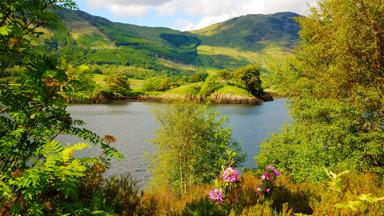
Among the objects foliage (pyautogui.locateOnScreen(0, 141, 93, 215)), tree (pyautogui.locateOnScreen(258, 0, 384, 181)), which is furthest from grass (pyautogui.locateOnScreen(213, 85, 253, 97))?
foliage (pyautogui.locateOnScreen(0, 141, 93, 215))

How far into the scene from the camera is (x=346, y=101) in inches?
870

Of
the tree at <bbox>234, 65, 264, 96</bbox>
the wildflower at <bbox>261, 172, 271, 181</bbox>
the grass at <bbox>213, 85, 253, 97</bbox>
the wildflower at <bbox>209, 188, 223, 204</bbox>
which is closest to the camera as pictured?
the wildflower at <bbox>209, 188, 223, 204</bbox>

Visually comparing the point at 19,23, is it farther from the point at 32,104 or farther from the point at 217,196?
the point at 217,196

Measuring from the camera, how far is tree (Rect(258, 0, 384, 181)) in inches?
754

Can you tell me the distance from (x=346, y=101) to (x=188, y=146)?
16.4m

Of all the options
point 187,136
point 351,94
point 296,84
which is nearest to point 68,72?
point 351,94

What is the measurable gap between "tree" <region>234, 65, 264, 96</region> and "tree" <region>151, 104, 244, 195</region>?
133m

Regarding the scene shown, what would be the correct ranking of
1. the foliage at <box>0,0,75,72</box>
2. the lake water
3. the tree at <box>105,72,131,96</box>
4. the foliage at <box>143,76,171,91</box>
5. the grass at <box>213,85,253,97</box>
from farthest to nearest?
the foliage at <box>143,76,171,91</box>
the tree at <box>105,72,131,96</box>
the grass at <box>213,85,253,97</box>
the lake water
the foliage at <box>0,0,75,72</box>

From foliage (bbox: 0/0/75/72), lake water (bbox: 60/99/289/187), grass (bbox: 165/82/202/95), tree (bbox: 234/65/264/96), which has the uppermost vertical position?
foliage (bbox: 0/0/75/72)

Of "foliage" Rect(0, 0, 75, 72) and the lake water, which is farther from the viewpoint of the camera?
the lake water

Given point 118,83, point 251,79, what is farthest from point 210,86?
point 118,83

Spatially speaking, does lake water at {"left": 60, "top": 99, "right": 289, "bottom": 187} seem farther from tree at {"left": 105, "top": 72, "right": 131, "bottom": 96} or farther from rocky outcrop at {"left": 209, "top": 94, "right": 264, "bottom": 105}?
tree at {"left": 105, "top": 72, "right": 131, "bottom": 96}

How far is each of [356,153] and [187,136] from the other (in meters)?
18.7

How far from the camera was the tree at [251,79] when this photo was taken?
169m
